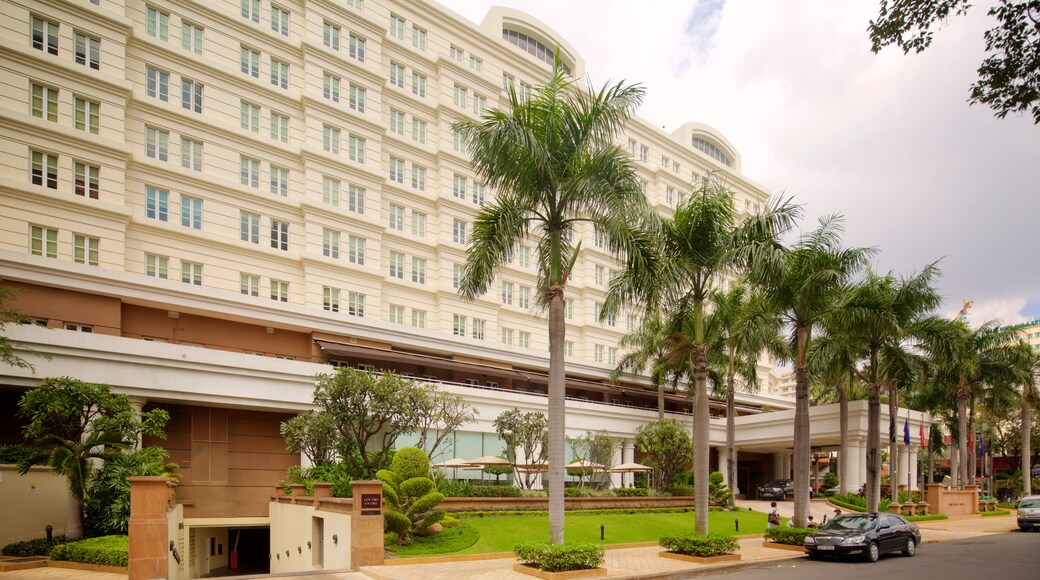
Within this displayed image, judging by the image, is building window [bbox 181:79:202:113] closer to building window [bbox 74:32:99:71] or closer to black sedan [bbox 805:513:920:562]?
building window [bbox 74:32:99:71]

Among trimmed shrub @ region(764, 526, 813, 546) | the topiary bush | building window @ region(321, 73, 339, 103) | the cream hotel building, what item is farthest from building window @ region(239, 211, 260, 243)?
trimmed shrub @ region(764, 526, 813, 546)

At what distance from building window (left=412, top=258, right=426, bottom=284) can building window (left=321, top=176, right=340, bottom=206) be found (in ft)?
23.0

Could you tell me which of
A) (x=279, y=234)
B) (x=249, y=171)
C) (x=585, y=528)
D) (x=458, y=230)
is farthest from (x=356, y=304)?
(x=585, y=528)

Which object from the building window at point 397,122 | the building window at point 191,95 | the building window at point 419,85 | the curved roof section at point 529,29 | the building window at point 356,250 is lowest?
the building window at point 356,250

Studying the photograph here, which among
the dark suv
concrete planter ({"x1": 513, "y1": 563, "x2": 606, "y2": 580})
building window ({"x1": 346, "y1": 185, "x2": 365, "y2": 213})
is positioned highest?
building window ({"x1": 346, "y1": 185, "x2": 365, "y2": 213})

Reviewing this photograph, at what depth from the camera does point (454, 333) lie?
4628 cm

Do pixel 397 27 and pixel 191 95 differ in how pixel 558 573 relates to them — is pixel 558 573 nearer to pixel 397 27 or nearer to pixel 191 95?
pixel 191 95

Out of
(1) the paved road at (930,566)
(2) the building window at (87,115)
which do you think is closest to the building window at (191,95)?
(2) the building window at (87,115)

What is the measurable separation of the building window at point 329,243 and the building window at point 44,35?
1517 centimetres

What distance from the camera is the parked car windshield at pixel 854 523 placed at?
2172 cm

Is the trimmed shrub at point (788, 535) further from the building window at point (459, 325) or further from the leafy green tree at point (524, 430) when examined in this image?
the building window at point (459, 325)

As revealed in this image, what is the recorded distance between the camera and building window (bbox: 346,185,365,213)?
136ft

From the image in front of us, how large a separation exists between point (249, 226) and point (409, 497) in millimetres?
22802

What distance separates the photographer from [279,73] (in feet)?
131
